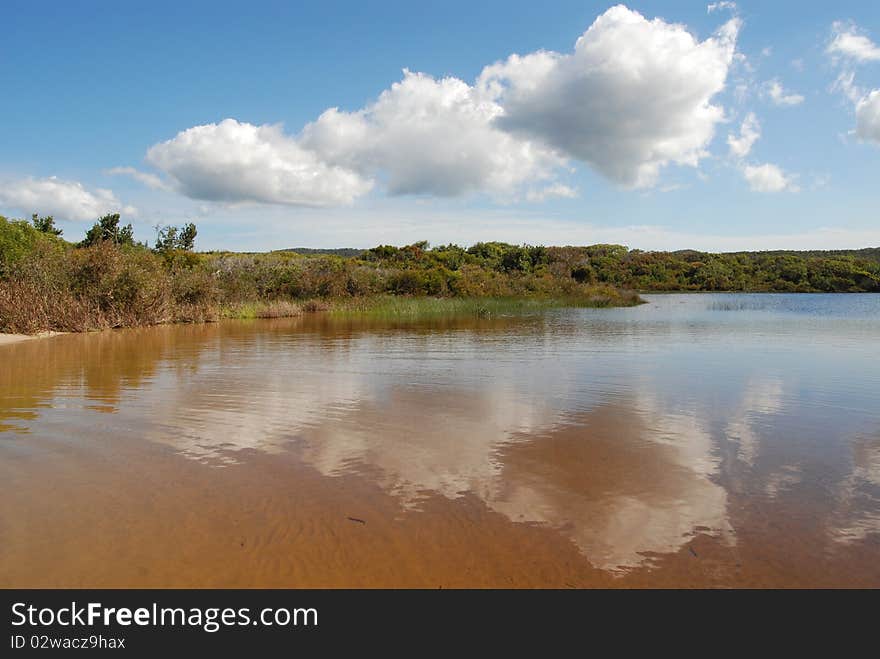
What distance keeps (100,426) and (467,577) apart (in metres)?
5.84

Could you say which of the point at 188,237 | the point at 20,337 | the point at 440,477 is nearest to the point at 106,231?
the point at 188,237

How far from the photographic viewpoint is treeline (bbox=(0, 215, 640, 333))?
70.5 ft

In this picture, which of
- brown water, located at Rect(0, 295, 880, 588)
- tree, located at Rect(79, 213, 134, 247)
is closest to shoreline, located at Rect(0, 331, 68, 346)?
brown water, located at Rect(0, 295, 880, 588)

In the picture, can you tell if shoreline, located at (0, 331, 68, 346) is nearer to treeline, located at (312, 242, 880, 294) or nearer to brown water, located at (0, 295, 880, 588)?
brown water, located at (0, 295, 880, 588)

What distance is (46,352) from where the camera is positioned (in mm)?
15633

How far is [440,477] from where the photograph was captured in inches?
224

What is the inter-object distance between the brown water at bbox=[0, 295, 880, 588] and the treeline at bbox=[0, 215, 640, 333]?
32.6ft

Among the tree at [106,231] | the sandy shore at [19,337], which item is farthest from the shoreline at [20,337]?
the tree at [106,231]

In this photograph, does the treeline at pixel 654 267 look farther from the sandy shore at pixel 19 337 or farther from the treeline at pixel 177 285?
the sandy shore at pixel 19 337

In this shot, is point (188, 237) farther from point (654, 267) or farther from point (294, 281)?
point (654, 267)

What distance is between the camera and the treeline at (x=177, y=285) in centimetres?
2150

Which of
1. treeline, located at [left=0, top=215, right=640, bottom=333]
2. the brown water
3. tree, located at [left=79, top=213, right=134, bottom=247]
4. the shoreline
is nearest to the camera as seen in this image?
the brown water

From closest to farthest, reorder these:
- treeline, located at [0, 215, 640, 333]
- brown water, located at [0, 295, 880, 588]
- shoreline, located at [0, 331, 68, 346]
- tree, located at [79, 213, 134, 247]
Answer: brown water, located at [0, 295, 880, 588], shoreline, located at [0, 331, 68, 346], treeline, located at [0, 215, 640, 333], tree, located at [79, 213, 134, 247]
